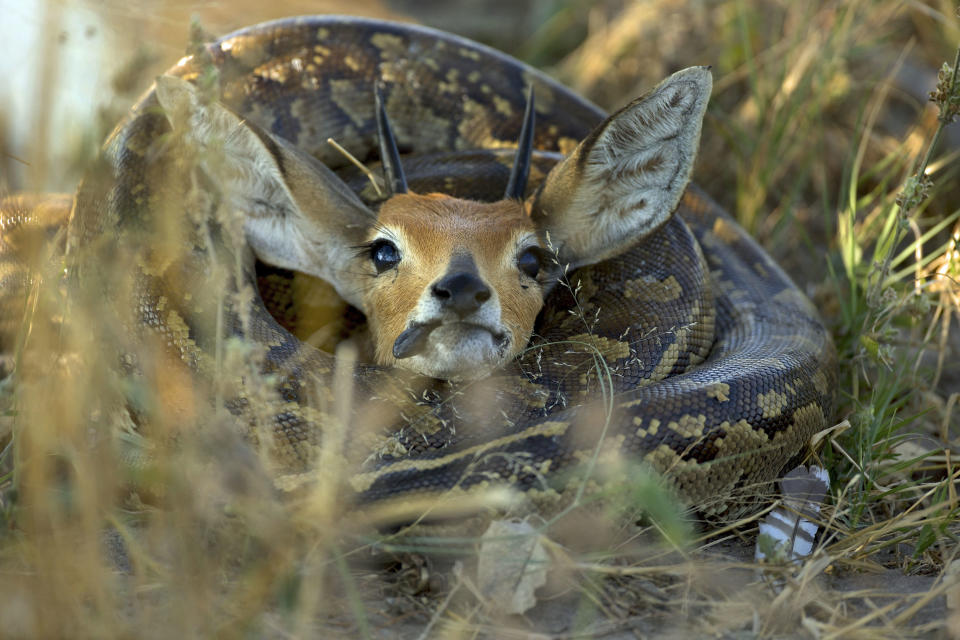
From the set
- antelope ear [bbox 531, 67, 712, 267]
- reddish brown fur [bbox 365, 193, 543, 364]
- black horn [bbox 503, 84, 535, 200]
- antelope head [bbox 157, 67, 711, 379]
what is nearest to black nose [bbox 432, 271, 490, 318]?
antelope head [bbox 157, 67, 711, 379]

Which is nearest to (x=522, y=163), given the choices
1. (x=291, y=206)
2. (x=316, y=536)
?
(x=291, y=206)

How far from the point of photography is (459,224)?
3879mm

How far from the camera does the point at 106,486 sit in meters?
2.74

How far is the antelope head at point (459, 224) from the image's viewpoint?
11.5 feet

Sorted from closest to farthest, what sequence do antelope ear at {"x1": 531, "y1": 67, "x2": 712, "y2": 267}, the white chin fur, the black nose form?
the black nose, the white chin fur, antelope ear at {"x1": 531, "y1": 67, "x2": 712, "y2": 267}

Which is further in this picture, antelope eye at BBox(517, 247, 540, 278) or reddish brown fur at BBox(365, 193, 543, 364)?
antelope eye at BBox(517, 247, 540, 278)

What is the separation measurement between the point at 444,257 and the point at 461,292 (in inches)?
14.8

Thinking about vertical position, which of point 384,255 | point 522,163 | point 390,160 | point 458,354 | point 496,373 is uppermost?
point 390,160

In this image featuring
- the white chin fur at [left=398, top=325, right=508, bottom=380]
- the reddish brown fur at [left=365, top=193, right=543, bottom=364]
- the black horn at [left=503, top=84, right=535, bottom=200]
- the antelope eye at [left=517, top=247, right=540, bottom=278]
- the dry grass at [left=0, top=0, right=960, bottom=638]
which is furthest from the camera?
the black horn at [left=503, top=84, right=535, bottom=200]

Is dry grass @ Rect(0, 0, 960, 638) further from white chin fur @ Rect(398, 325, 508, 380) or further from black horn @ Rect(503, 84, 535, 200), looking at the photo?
black horn @ Rect(503, 84, 535, 200)

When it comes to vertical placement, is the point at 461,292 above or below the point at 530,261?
above

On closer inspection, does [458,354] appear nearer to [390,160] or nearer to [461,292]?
[461,292]

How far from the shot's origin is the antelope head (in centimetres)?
349

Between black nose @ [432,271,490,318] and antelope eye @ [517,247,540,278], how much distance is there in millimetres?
656
